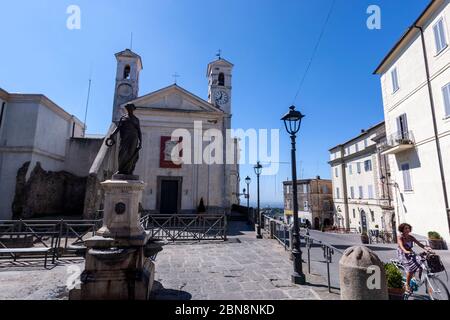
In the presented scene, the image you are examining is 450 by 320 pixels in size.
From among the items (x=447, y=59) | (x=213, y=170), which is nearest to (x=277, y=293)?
(x=447, y=59)

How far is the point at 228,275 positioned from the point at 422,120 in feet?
48.4

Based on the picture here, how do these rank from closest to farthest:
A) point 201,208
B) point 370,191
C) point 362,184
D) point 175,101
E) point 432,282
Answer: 1. point 432,282
2. point 201,208
3. point 175,101
4. point 370,191
5. point 362,184

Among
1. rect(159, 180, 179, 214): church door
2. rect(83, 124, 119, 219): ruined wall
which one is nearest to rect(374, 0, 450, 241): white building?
rect(159, 180, 179, 214): church door

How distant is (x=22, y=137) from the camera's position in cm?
1688

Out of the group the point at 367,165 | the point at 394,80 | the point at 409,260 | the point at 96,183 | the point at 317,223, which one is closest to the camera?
the point at 409,260

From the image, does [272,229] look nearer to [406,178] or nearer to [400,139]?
[406,178]

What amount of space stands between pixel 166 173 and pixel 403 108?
18.0 metres

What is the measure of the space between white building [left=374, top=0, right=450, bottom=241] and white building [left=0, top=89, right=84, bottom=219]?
2501cm

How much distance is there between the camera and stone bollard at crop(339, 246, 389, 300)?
3775mm

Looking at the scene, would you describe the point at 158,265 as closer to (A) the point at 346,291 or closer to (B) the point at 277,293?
(B) the point at 277,293

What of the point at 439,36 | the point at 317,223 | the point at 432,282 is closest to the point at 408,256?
the point at 432,282

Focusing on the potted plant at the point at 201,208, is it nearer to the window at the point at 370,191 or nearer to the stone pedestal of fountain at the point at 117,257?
the stone pedestal of fountain at the point at 117,257

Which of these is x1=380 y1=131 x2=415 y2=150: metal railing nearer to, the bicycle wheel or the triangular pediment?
the bicycle wheel

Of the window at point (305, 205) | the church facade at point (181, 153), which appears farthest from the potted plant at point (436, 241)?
the window at point (305, 205)
